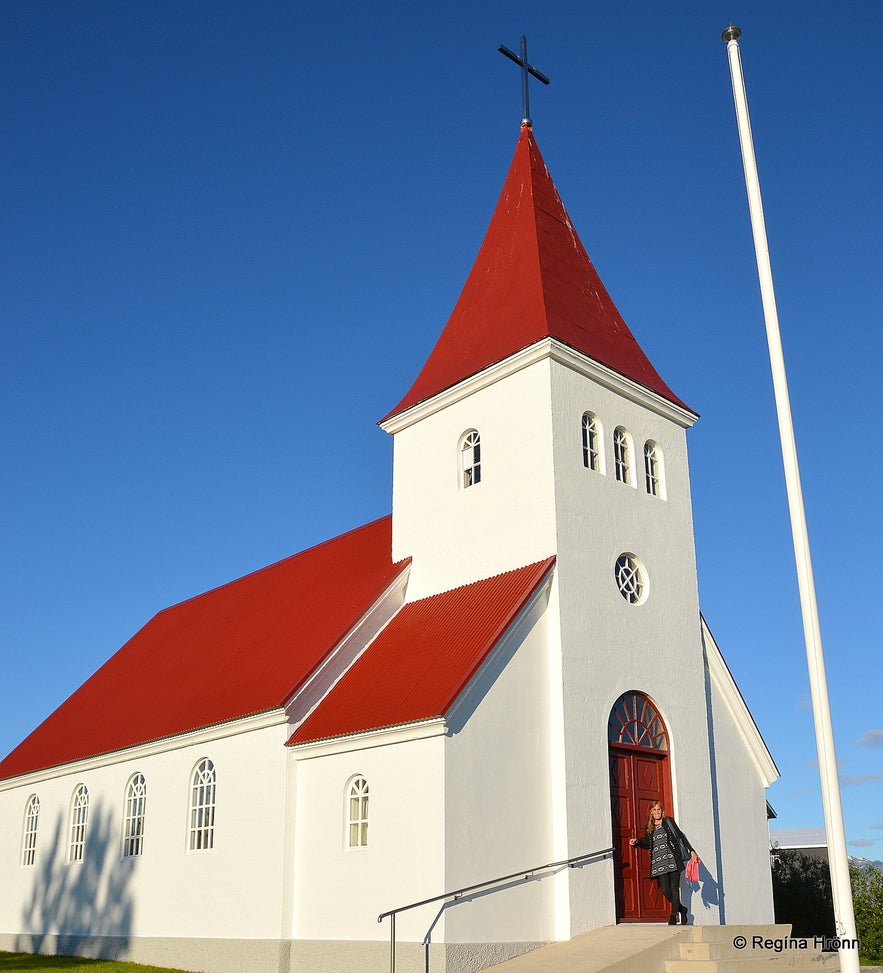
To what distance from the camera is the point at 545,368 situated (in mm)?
19422

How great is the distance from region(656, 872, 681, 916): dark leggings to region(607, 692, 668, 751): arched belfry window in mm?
2421

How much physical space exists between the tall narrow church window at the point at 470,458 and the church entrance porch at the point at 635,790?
16.3 ft

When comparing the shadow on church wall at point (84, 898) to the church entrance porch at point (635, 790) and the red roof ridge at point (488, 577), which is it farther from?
the church entrance porch at point (635, 790)

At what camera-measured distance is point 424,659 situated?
711 inches

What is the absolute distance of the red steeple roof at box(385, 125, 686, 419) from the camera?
20562 mm

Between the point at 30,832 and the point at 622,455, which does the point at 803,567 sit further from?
the point at 30,832

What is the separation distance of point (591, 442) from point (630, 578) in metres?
2.64

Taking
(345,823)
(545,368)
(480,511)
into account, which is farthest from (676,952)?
(545,368)

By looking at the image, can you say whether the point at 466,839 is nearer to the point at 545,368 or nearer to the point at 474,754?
the point at 474,754

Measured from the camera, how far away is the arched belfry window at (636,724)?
18406 millimetres

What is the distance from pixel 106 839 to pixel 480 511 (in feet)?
37.4

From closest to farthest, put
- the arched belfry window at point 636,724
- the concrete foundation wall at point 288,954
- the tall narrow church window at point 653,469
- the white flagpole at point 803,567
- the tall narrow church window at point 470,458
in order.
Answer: the white flagpole at point 803,567 → the concrete foundation wall at point 288,954 → the arched belfry window at point 636,724 → the tall narrow church window at point 470,458 → the tall narrow church window at point 653,469

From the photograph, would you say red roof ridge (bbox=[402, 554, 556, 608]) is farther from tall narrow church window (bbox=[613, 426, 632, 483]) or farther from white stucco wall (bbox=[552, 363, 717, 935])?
tall narrow church window (bbox=[613, 426, 632, 483])

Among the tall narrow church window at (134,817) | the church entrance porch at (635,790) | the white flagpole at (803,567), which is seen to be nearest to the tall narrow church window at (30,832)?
the tall narrow church window at (134,817)
